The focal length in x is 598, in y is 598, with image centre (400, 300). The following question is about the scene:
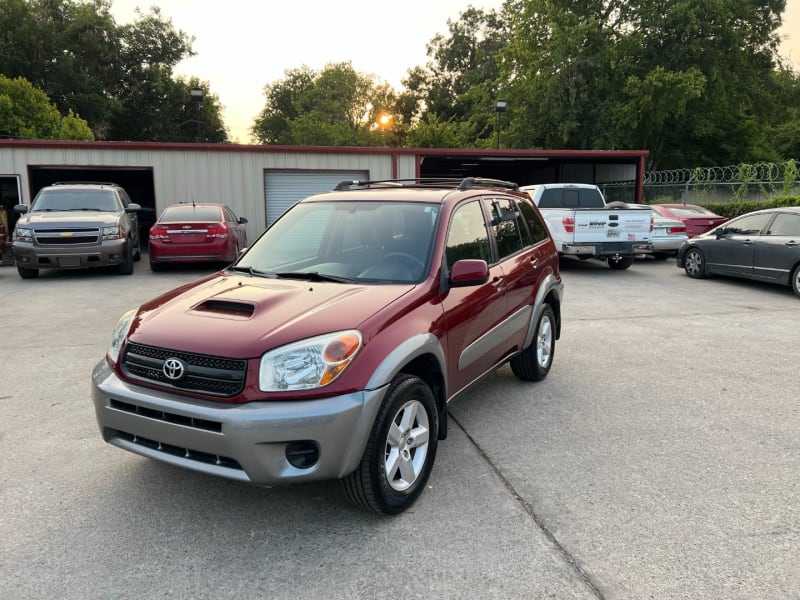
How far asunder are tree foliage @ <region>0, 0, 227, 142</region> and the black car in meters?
34.5

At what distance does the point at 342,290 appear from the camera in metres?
3.40

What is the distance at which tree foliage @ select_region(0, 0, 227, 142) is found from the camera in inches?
1564

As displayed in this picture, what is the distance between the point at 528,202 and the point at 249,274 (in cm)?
286

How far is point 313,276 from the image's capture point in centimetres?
370

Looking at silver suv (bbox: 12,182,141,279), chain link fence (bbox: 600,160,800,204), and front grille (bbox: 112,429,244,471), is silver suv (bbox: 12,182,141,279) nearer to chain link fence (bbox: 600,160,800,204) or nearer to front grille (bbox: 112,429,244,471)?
front grille (bbox: 112,429,244,471)

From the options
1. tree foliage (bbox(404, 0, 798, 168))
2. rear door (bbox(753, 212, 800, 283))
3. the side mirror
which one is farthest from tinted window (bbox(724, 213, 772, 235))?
tree foliage (bbox(404, 0, 798, 168))

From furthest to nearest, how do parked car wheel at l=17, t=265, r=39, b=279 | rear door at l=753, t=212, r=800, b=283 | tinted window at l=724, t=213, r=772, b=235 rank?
parked car wheel at l=17, t=265, r=39, b=279 < tinted window at l=724, t=213, r=772, b=235 < rear door at l=753, t=212, r=800, b=283

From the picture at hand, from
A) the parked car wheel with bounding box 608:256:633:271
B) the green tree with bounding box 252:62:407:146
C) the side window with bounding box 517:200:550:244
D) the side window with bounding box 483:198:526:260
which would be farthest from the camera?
the green tree with bounding box 252:62:407:146

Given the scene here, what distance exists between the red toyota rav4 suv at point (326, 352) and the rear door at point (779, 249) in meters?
8.14

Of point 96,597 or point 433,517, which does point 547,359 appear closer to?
point 433,517

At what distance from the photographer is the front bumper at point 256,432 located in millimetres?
2670

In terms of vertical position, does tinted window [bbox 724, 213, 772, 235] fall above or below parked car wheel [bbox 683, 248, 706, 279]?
above

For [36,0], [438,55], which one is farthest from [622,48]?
[36,0]

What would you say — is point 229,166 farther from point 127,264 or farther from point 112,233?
point 112,233
